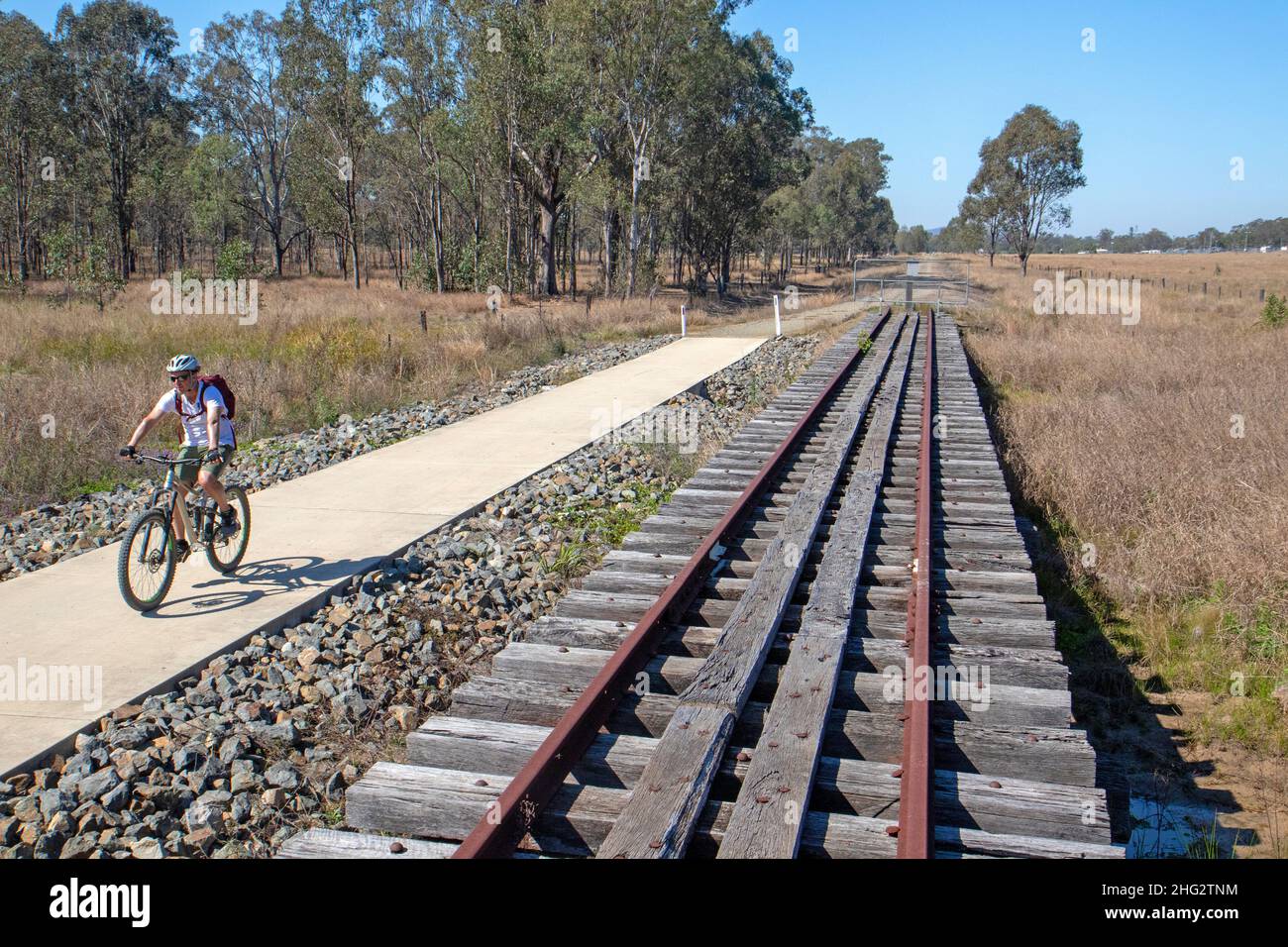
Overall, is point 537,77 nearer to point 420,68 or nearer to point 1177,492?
point 420,68


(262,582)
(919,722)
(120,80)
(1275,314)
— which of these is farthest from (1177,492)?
(120,80)

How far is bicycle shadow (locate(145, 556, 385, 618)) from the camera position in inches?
256

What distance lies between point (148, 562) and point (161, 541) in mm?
194

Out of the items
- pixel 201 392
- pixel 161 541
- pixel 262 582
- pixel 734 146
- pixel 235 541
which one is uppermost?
pixel 734 146

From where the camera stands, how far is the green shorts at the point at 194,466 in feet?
21.7

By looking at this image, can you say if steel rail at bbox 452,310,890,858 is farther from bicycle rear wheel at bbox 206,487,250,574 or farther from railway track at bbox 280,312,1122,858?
bicycle rear wheel at bbox 206,487,250,574

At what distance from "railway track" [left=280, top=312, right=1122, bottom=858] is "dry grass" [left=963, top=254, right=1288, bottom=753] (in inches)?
45.4

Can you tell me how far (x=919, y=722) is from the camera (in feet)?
13.4

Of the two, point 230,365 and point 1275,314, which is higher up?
point 1275,314

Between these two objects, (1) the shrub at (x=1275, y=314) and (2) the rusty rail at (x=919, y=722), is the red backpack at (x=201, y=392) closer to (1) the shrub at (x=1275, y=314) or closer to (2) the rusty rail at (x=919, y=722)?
(2) the rusty rail at (x=919, y=722)

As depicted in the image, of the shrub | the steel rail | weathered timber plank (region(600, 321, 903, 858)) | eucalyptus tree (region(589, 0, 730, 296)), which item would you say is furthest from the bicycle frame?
eucalyptus tree (region(589, 0, 730, 296))

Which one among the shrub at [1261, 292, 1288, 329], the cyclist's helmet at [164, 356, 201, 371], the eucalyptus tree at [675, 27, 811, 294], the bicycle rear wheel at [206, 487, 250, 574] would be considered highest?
the eucalyptus tree at [675, 27, 811, 294]
